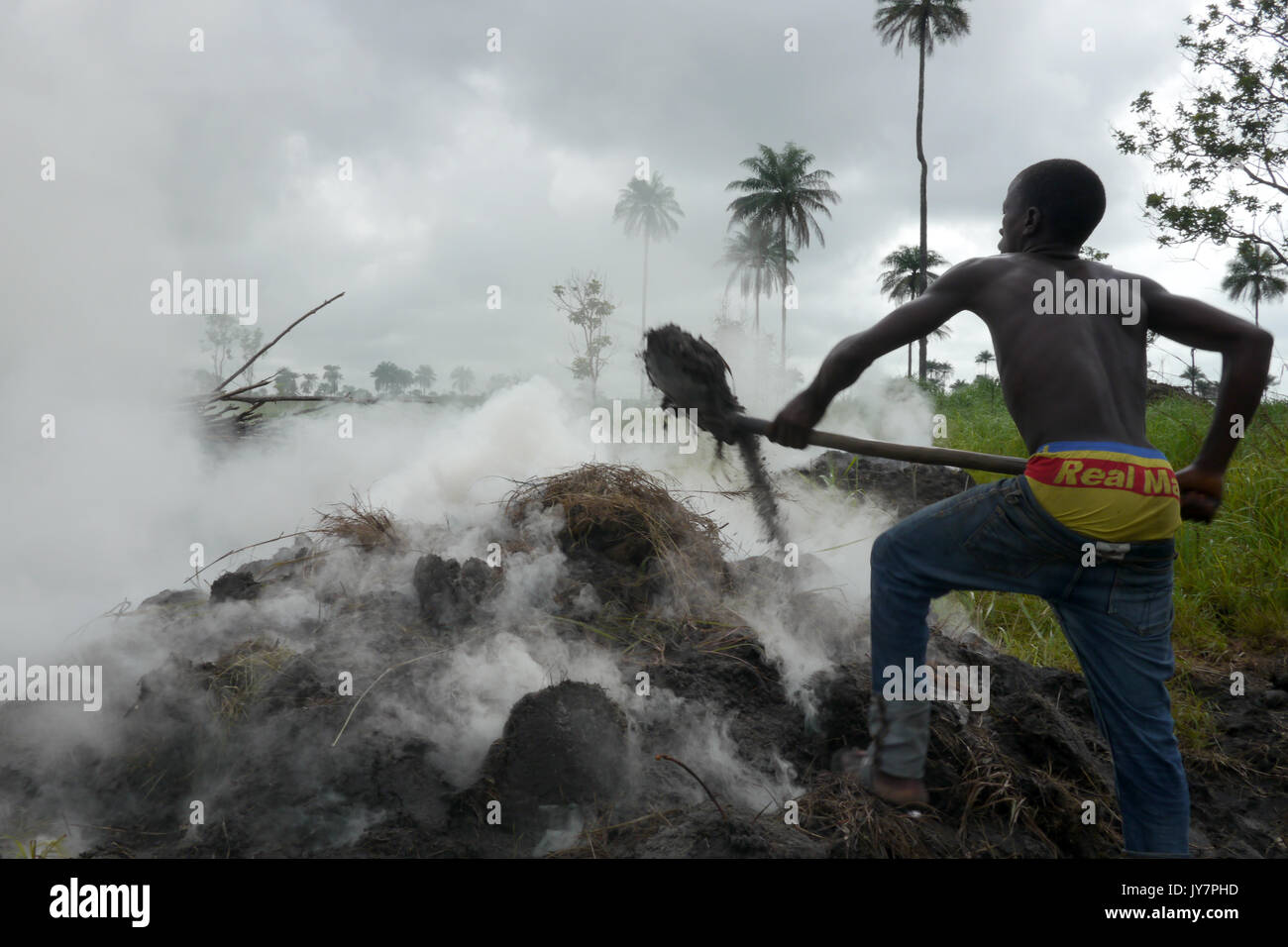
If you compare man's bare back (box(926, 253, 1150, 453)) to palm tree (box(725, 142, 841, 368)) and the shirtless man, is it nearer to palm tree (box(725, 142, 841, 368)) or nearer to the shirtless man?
the shirtless man

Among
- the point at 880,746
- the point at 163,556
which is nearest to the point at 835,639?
the point at 880,746

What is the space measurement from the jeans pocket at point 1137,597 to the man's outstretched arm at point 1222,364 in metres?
0.46

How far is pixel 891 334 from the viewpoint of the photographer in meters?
2.56

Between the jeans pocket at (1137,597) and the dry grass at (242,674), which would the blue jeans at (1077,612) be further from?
the dry grass at (242,674)

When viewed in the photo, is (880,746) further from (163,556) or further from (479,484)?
(163,556)

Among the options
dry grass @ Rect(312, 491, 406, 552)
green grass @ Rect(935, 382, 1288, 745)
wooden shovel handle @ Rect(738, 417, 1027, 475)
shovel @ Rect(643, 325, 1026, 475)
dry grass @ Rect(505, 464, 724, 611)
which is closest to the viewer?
wooden shovel handle @ Rect(738, 417, 1027, 475)

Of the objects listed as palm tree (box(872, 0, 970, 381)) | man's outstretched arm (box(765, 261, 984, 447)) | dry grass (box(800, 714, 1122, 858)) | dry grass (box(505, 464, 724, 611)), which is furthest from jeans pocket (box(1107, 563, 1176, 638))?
palm tree (box(872, 0, 970, 381))

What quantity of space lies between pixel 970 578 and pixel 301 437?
5.79 metres

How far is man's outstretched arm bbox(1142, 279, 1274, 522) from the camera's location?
2.46m

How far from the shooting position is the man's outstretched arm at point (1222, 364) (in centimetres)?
246

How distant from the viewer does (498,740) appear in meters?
2.77

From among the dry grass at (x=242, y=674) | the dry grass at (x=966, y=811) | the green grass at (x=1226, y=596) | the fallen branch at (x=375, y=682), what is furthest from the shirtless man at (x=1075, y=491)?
the dry grass at (x=242, y=674)

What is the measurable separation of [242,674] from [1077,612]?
3.24 m

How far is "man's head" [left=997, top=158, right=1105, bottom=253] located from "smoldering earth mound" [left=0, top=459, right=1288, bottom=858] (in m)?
1.85
